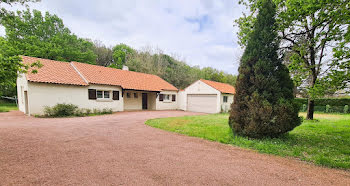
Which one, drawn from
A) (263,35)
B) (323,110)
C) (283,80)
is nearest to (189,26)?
(263,35)

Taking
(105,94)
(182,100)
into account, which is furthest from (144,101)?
(105,94)

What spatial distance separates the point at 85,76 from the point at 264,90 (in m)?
14.6

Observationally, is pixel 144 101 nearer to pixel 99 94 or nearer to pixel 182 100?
pixel 182 100

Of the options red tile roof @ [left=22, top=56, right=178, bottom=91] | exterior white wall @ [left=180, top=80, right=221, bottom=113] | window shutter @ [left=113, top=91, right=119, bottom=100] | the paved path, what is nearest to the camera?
the paved path

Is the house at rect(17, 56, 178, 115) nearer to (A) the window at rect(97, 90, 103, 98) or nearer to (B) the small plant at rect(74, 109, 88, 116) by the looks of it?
(A) the window at rect(97, 90, 103, 98)

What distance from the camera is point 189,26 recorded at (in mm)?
12664

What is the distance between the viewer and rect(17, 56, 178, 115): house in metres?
11.1

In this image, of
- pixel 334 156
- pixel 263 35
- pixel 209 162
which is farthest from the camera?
pixel 263 35

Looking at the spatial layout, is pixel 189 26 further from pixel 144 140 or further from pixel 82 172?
pixel 82 172

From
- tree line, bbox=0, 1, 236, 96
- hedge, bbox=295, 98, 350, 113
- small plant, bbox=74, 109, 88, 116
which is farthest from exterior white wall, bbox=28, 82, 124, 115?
hedge, bbox=295, 98, 350, 113

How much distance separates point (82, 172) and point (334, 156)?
6.55 m

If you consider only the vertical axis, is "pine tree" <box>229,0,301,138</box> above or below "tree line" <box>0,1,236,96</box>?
below

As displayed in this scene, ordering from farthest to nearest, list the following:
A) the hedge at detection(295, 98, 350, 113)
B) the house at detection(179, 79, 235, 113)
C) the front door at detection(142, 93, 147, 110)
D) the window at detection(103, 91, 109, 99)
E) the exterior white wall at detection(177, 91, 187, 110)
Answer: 1. the exterior white wall at detection(177, 91, 187, 110)
2. the front door at detection(142, 93, 147, 110)
3. the hedge at detection(295, 98, 350, 113)
4. the house at detection(179, 79, 235, 113)
5. the window at detection(103, 91, 109, 99)

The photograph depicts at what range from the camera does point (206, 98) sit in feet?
58.7
